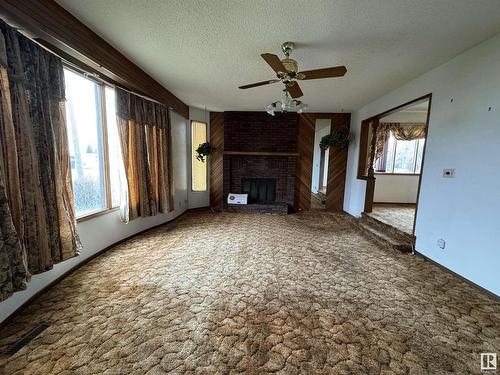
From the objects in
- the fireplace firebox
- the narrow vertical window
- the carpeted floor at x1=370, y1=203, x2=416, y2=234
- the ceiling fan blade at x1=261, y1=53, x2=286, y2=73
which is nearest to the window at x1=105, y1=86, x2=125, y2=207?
the narrow vertical window

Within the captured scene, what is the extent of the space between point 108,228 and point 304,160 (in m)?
4.58

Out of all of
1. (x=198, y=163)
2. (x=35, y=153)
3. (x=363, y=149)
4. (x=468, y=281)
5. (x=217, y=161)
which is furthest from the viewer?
(x=217, y=161)

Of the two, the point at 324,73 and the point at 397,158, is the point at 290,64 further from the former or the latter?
the point at 397,158

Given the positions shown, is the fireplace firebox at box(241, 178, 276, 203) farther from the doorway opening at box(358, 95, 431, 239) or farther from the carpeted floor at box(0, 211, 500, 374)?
the carpeted floor at box(0, 211, 500, 374)

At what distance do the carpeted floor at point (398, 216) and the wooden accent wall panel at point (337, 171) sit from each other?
0.99 m

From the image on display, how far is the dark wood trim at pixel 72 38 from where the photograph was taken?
1.59 metres

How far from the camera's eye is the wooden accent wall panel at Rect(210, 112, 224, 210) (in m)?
5.65

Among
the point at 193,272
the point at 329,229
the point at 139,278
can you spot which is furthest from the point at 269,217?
the point at 139,278

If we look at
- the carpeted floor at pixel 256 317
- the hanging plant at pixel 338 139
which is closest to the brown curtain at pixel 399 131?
the hanging plant at pixel 338 139

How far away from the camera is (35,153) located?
5.65ft

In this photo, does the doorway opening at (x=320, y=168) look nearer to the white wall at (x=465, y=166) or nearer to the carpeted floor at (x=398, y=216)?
the carpeted floor at (x=398, y=216)

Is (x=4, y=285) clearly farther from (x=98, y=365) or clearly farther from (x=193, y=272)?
(x=193, y=272)

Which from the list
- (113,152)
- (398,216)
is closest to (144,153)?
(113,152)

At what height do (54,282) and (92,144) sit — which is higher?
(92,144)
